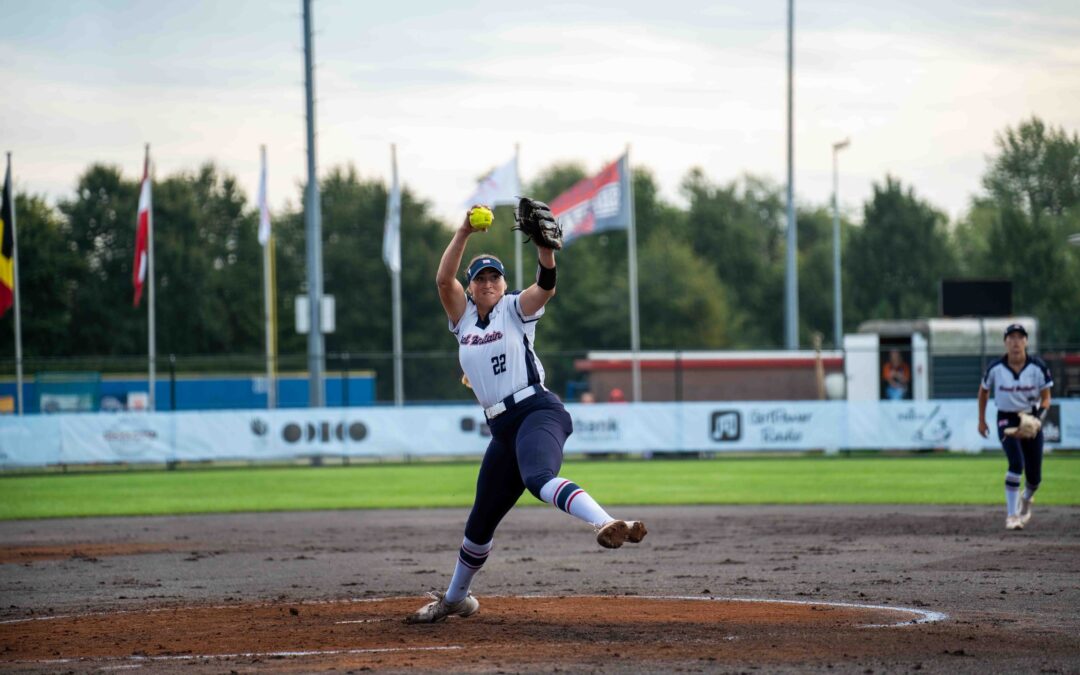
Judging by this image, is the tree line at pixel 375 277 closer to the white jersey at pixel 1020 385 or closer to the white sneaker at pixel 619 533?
the white jersey at pixel 1020 385

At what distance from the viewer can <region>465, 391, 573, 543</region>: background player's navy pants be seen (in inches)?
299

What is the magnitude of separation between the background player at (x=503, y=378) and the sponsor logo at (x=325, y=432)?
72.8 feet

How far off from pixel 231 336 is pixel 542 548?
56868 mm

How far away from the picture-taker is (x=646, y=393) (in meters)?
39.3

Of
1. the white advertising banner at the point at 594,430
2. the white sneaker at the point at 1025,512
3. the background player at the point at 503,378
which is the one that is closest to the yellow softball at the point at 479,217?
the background player at the point at 503,378

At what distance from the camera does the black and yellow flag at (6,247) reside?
3045 cm

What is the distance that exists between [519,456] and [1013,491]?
9.16 m

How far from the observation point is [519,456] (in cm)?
770

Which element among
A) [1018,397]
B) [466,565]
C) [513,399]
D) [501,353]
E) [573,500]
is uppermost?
[501,353]

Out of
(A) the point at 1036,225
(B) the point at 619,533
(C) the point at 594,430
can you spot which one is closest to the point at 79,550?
(B) the point at 619,533

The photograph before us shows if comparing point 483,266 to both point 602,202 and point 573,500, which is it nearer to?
point 573,500

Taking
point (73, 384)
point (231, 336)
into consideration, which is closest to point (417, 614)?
point (73, 384)

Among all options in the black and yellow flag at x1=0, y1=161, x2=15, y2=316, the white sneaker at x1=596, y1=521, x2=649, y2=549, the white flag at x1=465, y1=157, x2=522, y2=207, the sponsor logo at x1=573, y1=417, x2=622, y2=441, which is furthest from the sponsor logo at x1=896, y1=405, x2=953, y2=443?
the white sneaker at x1=596, y1=521, x2=649, y2=549

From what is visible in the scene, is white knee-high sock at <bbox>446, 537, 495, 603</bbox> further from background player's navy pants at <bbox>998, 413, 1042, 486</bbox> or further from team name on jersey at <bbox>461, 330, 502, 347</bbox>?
background player's navy pants at <bbox>998, 413, 1042, 486</bbox>
